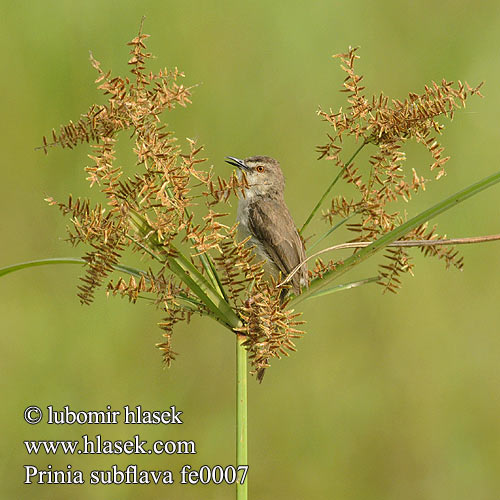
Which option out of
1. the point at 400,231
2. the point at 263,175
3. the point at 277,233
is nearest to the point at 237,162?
the point at 277,233

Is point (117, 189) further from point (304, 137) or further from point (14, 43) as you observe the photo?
point (14, 43)

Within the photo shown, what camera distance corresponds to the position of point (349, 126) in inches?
A: 58.0

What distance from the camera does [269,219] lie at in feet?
9.00

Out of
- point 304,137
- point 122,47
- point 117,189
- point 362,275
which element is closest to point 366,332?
point 362,275

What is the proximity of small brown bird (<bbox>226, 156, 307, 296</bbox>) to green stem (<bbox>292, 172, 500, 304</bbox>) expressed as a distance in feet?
2.94

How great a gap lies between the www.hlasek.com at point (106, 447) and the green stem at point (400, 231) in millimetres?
1651

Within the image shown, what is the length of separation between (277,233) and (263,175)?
36 centimetres

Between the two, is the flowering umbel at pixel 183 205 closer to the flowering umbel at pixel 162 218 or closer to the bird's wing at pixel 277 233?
the flowering umbel at pixel 162 218

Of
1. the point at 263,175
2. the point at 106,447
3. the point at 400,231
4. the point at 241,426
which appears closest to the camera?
the point at 400,231

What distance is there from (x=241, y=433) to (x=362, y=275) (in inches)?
96.7

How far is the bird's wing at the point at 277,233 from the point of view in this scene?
8.14 ft

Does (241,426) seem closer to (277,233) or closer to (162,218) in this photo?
(162,218)

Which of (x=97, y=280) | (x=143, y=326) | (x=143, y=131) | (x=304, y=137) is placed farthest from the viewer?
(x=304, y=137)

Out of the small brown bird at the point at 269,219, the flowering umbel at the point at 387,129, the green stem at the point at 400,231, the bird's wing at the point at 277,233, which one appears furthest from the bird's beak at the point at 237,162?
Result: the green stem at the point at 400,231
